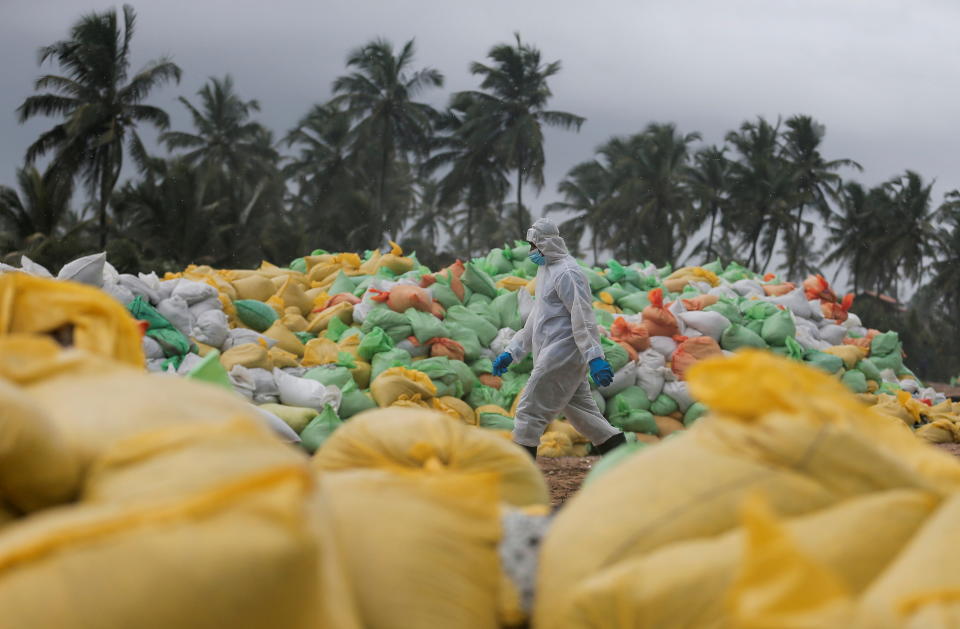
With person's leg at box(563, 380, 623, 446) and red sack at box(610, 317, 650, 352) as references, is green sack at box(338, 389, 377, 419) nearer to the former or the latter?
person's leg at box(563, 380, 623, 446)

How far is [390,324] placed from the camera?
305 inches

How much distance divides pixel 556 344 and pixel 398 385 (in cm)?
141

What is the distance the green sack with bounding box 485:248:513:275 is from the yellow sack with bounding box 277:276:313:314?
204 cm

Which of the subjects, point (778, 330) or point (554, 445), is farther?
point (778, 330)

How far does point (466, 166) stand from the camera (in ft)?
124

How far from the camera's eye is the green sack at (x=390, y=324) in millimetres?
7730

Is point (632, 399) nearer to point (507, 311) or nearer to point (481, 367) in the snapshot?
point (481, 367)

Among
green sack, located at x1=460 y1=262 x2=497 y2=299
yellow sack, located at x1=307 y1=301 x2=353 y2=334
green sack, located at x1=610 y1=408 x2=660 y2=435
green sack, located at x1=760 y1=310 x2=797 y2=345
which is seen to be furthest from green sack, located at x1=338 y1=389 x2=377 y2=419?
green sack, located at x1=760 y1=310 x2=797 y2=345

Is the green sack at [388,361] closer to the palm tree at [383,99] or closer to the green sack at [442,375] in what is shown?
the green sack at [442,375]

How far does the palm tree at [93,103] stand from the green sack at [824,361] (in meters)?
21.4

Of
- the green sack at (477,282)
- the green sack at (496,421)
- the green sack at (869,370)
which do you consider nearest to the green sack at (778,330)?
the green sack at (869,370)

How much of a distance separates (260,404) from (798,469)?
→ 17.6 ft

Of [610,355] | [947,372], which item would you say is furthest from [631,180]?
[610,355]

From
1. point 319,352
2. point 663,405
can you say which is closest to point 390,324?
point 319,352
